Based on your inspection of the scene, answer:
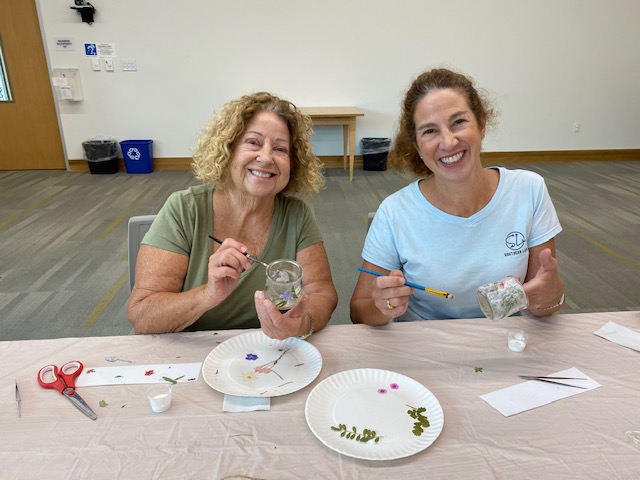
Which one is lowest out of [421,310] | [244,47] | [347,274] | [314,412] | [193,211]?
[347,274]

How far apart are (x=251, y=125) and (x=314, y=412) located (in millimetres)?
907

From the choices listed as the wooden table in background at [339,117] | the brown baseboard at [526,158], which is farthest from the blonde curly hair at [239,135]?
the brown baseboard at [526,158]

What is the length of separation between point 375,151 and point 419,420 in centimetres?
527

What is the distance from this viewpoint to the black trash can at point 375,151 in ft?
19.4

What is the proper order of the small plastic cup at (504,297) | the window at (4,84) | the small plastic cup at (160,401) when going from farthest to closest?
the window at (4,84)
the small plastic cup at (504,297)
the small plastic cup at (160,401)

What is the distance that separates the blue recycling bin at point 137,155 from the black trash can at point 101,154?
146 millimetres

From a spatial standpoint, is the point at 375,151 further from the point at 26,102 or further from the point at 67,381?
the point at 67,381

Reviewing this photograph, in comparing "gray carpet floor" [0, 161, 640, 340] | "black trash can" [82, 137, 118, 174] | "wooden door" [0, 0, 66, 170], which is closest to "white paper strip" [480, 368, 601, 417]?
"gray carpet floor" [0, 161, 640, 340]

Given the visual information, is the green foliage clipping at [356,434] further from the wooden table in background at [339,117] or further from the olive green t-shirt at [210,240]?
the wooden table in background at [339,117]

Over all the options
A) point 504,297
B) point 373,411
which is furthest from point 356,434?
point 504,297

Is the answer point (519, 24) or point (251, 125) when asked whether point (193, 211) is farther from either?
point (519, 24)

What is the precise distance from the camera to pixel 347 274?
314 cm

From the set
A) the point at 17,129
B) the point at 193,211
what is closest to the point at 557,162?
the point at 193,211

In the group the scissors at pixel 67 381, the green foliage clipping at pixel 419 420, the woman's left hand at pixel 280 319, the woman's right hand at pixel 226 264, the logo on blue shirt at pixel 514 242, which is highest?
the woman's right hand at pixel 226 264
